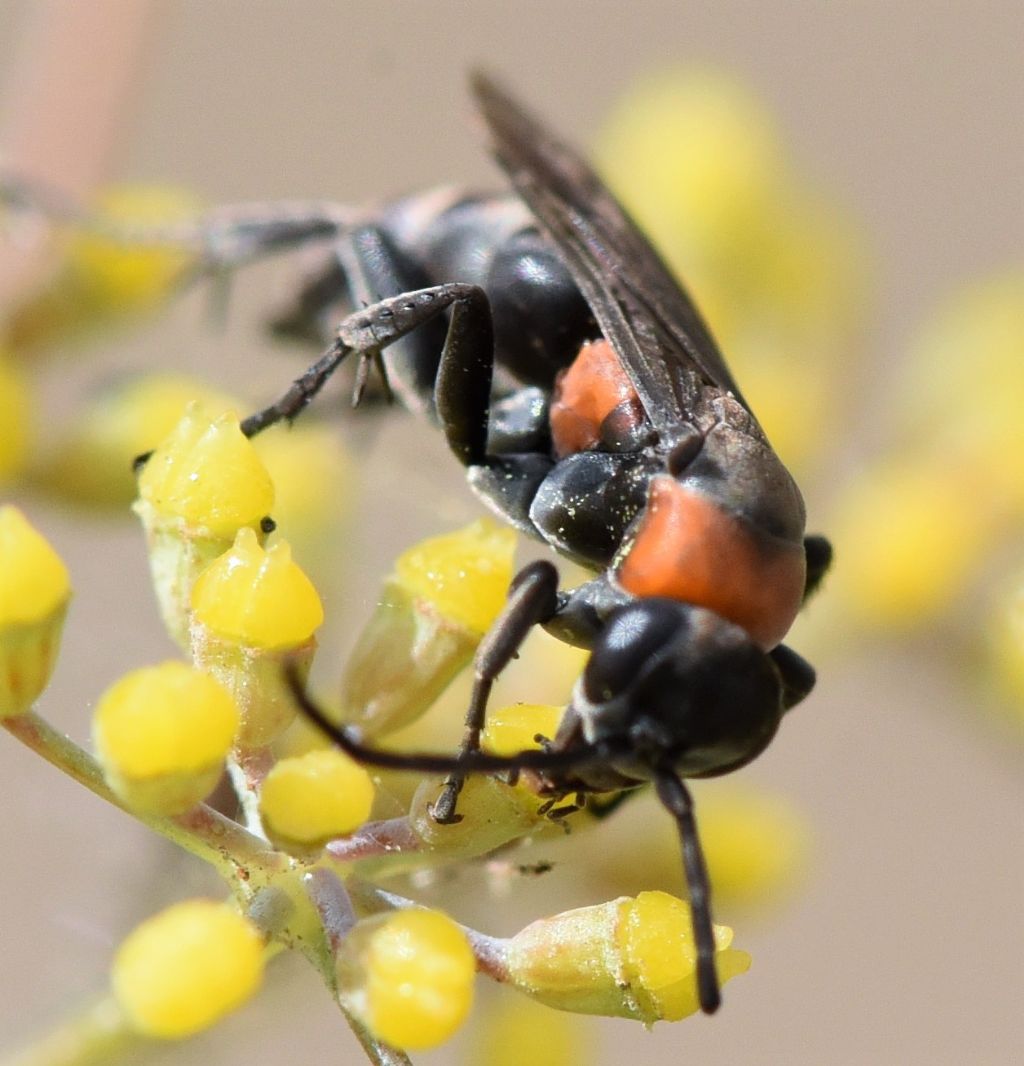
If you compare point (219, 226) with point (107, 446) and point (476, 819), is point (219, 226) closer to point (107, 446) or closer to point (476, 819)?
point (107, 446)

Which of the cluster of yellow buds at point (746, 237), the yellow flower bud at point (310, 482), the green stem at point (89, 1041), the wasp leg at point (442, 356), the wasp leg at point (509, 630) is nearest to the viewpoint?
the wasp leg at point (509, 630)

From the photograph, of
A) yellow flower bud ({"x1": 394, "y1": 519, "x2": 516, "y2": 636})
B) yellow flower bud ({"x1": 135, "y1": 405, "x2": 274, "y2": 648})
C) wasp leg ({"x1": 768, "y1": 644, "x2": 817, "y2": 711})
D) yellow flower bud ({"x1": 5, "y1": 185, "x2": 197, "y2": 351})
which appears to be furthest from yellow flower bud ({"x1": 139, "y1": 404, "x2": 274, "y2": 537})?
yellow flower bud ({"x1": 5, "y1": 185, "x2": 197, "y2": 351})

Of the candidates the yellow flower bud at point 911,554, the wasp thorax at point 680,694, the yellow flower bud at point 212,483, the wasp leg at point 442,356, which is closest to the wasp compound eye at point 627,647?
the wasp thorax at point 680,694

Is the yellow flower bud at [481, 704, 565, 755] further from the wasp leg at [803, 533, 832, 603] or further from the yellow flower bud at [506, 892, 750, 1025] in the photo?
the wasp leg at [803, 533, 832, 603]

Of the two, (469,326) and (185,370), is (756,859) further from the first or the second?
(185,370)

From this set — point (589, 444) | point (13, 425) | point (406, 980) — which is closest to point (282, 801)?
point (406, 980)

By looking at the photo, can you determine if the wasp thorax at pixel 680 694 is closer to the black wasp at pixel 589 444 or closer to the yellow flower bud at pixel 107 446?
the black wasp at pixel 589 444

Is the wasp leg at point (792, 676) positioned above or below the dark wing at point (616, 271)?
below

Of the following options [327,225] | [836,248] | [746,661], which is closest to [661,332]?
[746,661]
